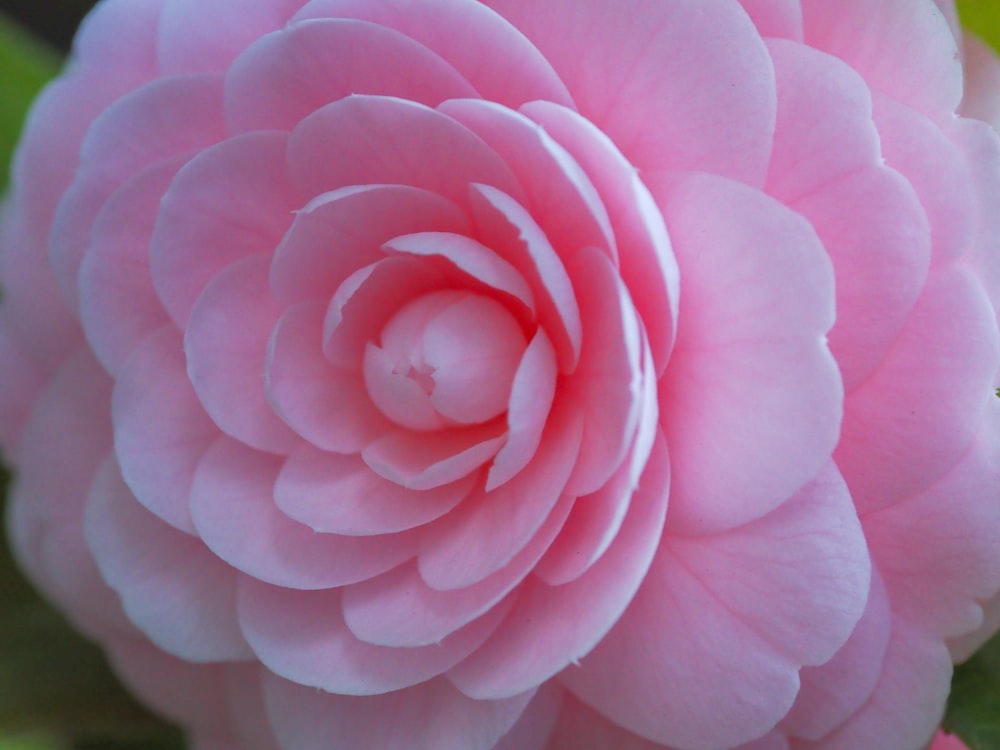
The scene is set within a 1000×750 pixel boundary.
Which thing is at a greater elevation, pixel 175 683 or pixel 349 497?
pixel 349 497

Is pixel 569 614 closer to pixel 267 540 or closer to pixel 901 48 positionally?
pixel 267 540

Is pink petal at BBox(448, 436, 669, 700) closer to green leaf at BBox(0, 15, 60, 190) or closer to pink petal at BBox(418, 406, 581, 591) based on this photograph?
pink petal at BBox(418, 406, 581, 591)

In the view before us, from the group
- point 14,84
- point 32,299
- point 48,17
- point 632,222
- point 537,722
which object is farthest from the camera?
point 48,17

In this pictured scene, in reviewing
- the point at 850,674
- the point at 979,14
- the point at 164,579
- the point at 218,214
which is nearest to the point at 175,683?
the point at 164,579

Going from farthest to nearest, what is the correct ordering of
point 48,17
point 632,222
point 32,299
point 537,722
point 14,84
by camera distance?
point 48,17 → point 14,84 → point 32,299 → point 537,722 → point 632,222

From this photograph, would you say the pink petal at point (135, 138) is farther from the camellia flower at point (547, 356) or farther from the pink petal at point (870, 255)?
the pink petal at point (870, 255)

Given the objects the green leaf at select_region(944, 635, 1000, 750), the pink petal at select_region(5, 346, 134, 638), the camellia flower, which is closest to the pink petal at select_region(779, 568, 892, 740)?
the camellia flower
